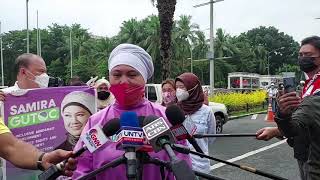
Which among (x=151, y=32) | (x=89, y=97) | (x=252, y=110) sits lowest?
(x=252, y=110)

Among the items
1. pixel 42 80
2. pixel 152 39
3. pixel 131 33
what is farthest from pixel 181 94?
pixel 131 33

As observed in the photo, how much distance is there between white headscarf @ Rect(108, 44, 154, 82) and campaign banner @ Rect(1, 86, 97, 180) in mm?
1375

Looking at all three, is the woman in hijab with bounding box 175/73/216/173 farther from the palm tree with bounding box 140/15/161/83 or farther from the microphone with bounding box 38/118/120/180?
the palm tree with bounding box 140/15/161/83

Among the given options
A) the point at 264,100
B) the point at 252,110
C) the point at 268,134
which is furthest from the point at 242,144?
the point at 264,100

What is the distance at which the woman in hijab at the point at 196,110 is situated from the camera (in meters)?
4.03

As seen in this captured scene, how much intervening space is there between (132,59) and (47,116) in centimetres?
159

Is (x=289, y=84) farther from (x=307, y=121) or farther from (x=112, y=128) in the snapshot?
(x=112, y=128)

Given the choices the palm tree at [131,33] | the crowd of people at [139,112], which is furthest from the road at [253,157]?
the palm tree at [131,33]

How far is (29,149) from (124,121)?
1.13 meters

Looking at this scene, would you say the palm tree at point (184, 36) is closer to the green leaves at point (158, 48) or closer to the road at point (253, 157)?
the green leaves at point (158, 48)

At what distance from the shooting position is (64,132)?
3.63 metres

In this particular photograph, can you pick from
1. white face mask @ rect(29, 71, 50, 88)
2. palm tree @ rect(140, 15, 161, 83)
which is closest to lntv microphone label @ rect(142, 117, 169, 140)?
white face mask @ rect(29, 71, 50, 88)

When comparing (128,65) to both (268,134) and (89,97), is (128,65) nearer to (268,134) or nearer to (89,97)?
(268,134)

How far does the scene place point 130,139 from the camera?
57.7 inches
